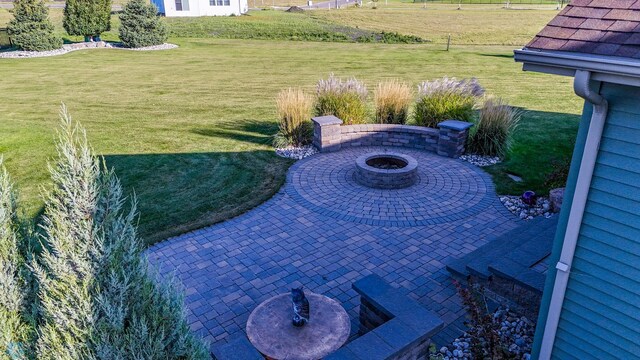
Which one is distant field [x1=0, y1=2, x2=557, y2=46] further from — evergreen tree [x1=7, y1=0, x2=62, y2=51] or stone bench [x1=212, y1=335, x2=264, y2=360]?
stone bench [x1=212, y1=335, x2=264, y2=360]

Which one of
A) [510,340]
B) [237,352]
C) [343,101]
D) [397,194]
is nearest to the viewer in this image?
[237,352]

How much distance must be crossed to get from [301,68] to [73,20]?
1693 cm

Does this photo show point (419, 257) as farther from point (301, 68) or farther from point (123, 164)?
point (301, 68)

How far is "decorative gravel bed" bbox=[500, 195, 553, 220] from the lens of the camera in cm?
810

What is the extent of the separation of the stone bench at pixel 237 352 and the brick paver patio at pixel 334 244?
54.5 inches

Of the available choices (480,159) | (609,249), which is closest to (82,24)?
(480,159)

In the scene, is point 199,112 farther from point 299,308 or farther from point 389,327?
point 389,327

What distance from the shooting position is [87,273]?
287 centimetres

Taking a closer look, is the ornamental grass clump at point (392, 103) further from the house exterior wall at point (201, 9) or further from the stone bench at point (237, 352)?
the house exterior wall at point (201, 9)

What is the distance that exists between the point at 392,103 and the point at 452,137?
2226 mm

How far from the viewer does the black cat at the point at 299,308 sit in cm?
437

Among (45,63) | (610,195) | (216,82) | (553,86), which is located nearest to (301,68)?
(216,82)

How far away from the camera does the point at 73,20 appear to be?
2855cm

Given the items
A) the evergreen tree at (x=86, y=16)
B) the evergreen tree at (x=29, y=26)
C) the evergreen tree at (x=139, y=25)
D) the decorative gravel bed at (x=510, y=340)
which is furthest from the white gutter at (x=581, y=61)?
the evergreen tree at (x=86, y=16)
